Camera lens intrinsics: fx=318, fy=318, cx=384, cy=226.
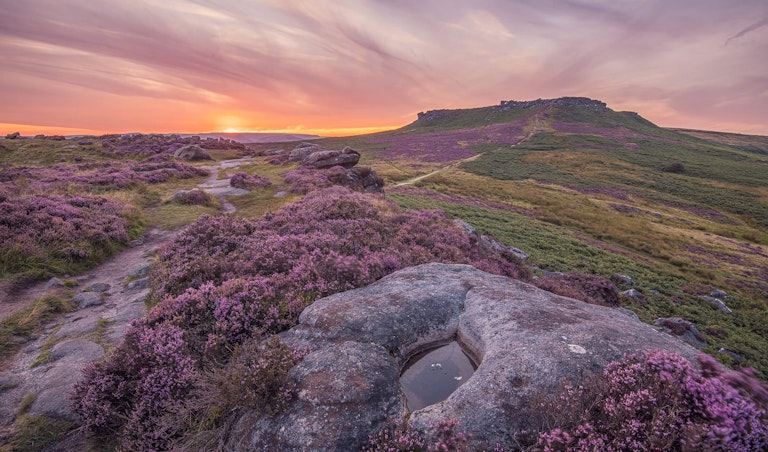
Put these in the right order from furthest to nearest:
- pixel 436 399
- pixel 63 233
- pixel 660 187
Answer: pixel 660 187 → pixel 63 233 → pixel 436 399

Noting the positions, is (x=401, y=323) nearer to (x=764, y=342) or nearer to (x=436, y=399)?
(x=436, y=399)

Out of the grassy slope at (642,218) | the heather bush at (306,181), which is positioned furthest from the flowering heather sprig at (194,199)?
the grassy slope at (642,218)

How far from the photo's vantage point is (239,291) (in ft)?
29.0

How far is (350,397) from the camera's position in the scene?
17.9 feet

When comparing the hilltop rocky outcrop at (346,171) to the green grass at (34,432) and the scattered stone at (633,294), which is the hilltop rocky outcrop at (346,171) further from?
the green grass at (34,432)

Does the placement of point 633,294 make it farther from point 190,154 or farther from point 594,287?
point 190,154

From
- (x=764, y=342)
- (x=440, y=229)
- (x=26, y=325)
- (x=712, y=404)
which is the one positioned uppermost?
(x=712, y=404)

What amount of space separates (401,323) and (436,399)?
6.06 feet

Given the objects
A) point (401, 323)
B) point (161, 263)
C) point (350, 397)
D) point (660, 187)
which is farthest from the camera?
point (660, 187)

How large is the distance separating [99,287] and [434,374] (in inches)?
510

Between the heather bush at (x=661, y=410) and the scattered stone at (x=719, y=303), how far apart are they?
26.2 m

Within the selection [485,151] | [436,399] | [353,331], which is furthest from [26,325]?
[485,151]

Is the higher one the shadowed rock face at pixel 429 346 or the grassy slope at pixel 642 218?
the shadowed rock face at pixel 429 346

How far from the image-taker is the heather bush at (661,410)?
383 cm
